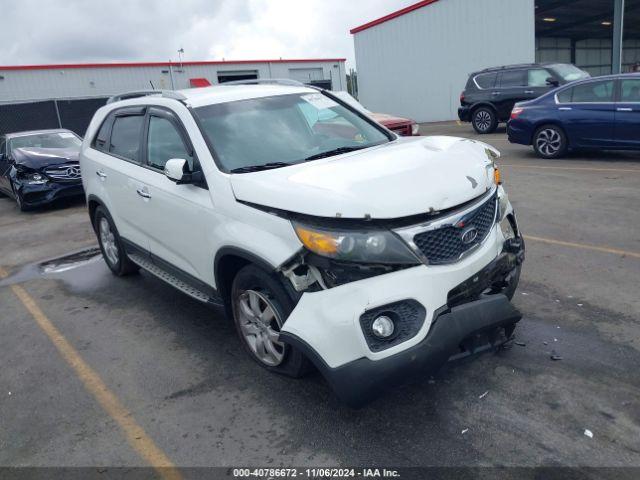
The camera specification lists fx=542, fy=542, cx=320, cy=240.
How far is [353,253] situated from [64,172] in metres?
9.15

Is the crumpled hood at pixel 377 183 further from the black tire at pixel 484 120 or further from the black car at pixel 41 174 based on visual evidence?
the black tire at pixel 484 120

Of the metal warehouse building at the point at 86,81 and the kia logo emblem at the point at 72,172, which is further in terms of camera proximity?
the metal warehouse building at the point at 86,81

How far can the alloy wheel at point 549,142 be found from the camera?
10.5 metres

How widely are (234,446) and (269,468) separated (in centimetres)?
28

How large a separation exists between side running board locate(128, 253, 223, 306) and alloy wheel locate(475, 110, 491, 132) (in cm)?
1303

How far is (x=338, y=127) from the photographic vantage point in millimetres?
4316

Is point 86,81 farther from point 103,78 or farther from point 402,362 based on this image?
point 402,362

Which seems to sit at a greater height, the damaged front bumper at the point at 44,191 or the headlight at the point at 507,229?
the headlight at the point at 507,229

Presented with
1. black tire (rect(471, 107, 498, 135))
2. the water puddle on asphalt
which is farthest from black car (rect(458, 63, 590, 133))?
the water puddle on asphalt

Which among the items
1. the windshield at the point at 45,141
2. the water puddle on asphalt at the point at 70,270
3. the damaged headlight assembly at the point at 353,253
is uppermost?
the windshield at the point at 45,141

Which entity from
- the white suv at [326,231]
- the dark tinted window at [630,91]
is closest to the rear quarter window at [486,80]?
the dark tinted window at [630,91]

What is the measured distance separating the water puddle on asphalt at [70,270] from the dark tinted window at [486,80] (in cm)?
1233

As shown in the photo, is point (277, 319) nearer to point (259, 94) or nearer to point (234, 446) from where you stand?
point (234, 446)

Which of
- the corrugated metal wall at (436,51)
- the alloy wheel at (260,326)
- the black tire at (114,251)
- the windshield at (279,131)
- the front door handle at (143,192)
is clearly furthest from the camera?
the corrugated metal wall at (436,51)
